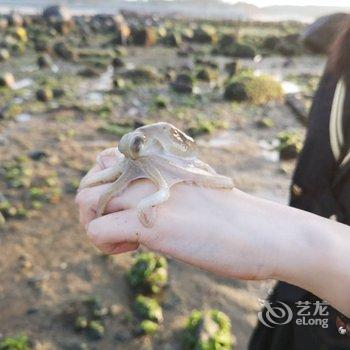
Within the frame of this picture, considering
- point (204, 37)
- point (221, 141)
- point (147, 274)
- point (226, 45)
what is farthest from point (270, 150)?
point (204, 37)

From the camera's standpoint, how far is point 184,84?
47.9ft

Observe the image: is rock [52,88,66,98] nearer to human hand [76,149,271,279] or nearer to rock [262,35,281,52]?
human hand [76,149,271,279]

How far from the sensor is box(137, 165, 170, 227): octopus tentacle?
1.83 meters

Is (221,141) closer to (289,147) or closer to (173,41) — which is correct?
(289,147)

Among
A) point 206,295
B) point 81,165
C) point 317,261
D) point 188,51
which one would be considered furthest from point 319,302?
point 188,51

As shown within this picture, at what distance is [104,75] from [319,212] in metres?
15.6

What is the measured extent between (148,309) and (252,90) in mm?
10436

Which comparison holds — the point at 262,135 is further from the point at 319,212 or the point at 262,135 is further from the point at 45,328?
the point at 319,212

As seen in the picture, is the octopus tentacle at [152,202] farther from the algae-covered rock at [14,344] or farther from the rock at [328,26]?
the algae-covered rock at [14,344]

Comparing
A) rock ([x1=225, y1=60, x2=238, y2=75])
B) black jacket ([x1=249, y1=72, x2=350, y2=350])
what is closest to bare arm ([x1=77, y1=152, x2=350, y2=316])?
black jacket ([x1=249, y1=72, x2=350, y2=350])

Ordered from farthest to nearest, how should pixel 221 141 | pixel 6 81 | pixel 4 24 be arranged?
pixel 4 24
pixel 6 81
pixel 221 141

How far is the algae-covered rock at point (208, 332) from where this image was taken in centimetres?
438

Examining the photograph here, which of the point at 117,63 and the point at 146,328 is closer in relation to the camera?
the point at 146,328

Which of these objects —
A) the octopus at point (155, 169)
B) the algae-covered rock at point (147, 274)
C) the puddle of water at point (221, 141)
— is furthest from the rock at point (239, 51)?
the octopus at point (155, 169)
